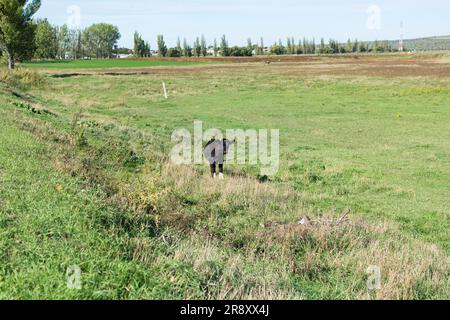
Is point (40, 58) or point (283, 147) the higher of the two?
point (40, 58)

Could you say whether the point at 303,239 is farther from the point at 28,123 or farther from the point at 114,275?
the point at 28,123

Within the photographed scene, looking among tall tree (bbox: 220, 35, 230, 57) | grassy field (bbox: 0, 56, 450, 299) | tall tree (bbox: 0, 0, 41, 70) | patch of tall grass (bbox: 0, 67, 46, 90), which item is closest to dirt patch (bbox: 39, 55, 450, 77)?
tall tree (bbox: 0, 0, 41, 70)

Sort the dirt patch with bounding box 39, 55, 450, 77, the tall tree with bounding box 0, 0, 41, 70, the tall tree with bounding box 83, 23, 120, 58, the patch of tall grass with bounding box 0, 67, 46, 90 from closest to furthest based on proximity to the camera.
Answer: the patch of tall grass with bounding box 0, 67, 46, 90 → the tall tree with bounding box 0, 0, 41, 70 → the dirt patch with bounding box 39, 55, 450, 77 → the tall tree with bounding box 83, 23, 120, 58

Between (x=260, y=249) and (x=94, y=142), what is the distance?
955cm

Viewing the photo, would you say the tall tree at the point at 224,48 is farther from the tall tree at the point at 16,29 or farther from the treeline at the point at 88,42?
the tall tree at the point at 16,29

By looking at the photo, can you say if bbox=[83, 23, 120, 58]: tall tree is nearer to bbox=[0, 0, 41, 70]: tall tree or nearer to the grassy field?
bbox=[0, 0, 41, 70]: tall tree

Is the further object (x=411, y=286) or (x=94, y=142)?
(x=94, y=142)

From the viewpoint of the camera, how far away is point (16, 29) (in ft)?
174

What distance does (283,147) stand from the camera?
21328mm

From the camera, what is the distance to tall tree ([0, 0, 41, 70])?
52.3 metres

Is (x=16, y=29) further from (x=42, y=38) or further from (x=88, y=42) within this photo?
(x=88, y=42)

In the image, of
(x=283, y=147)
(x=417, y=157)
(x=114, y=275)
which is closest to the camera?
(x=114, y=275)

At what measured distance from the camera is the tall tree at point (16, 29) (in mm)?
52344
